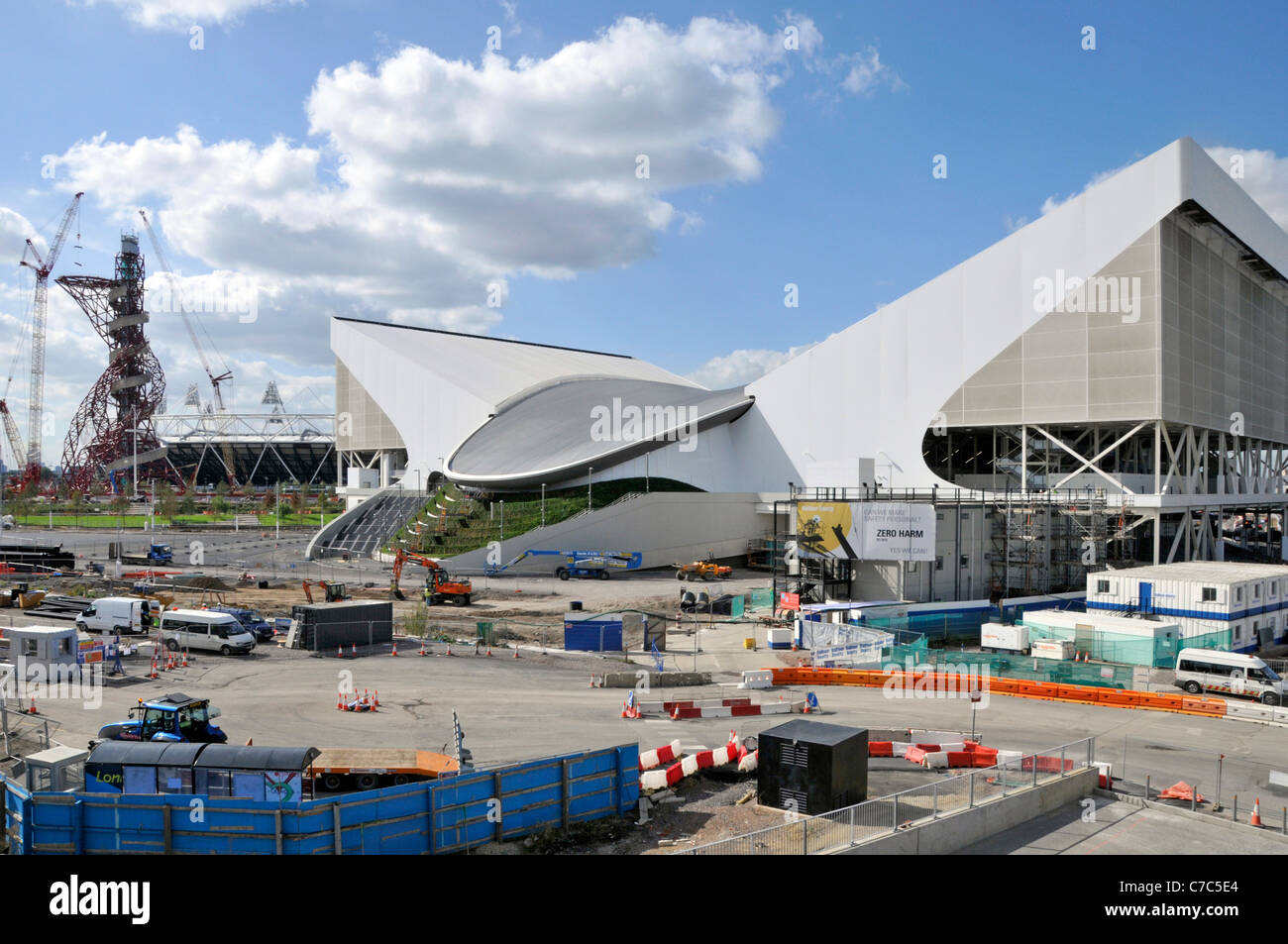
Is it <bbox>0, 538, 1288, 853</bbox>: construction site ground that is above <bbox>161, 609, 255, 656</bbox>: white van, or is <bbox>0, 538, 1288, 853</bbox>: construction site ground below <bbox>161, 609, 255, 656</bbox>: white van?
below

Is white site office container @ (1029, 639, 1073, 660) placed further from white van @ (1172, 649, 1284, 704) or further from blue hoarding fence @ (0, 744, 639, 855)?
blue hoarding fence @ (0, 744, 639, 855)

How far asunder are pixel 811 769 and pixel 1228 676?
17.8 meters

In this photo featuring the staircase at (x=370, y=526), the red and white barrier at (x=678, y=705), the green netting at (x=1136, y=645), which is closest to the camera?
the red and white barrier at (x=678, y=705)

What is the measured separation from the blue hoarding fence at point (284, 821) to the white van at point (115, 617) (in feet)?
68.6

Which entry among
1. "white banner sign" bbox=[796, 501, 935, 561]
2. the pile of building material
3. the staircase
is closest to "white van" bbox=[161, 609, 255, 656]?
the pile of building material

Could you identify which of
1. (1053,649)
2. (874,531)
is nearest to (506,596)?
(874,531)

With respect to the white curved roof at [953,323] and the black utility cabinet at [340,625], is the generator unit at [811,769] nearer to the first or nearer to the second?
the black utility cabinet at [340,625]

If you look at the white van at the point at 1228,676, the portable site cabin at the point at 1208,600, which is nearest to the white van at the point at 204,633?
the white van at the point at 1228,676

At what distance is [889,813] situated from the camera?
12.2 meters

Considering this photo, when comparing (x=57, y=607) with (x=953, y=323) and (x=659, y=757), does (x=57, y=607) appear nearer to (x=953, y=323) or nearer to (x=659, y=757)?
(x=659, y=757)

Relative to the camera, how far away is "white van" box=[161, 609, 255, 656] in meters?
28.7

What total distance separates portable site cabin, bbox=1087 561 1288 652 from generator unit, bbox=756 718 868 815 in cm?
2071

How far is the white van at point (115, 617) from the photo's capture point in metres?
31.5
